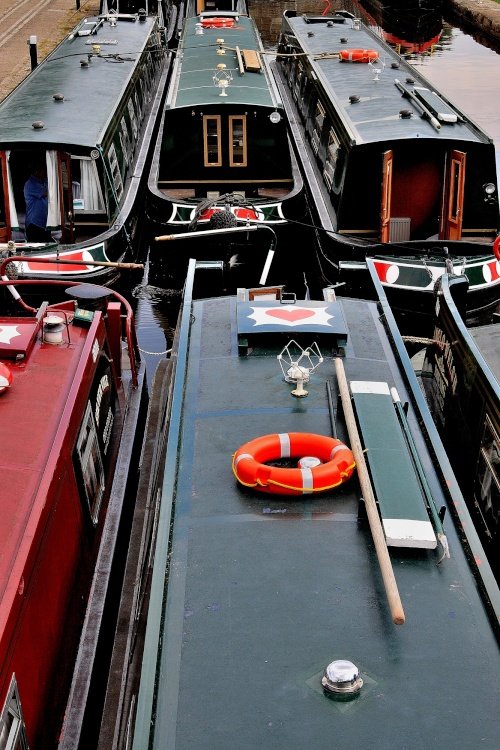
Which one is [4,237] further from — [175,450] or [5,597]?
[5,597]

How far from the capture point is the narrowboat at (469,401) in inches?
277

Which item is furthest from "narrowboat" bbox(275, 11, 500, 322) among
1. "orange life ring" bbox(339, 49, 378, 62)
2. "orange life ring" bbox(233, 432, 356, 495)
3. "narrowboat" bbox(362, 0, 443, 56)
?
"narrowboat" bbox(362, 0, 443, 56)

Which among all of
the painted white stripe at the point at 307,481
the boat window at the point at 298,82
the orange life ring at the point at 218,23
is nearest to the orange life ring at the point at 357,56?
the boat window at the point at 298,82

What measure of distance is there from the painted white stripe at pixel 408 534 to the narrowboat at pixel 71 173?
7.68 m

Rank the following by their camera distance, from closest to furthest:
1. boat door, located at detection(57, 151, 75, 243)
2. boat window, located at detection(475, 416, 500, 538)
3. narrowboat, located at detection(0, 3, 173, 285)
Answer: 1. boat window, located at detection(475, 416, 500, 538)
2. narrowboat, located at detection(0, 3, 173, 285)
3. boat door, located at detection(57, 151, 75, 243)

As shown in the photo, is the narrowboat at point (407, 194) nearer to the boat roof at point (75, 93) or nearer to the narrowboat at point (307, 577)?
the boat roof at point (75, 93)

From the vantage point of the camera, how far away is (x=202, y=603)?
4.73 meters

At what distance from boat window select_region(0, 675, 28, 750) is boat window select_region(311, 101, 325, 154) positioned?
13.2 metres

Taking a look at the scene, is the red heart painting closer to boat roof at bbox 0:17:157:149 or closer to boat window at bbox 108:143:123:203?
boat roof at bbox 0:17:157:149

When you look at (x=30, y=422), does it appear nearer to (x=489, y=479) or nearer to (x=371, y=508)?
(x=371, y=508)

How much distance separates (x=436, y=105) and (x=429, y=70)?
21.2 meters

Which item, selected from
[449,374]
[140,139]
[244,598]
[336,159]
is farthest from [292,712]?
[140,139]

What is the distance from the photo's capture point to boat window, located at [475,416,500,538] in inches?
273

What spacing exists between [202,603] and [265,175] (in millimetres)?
12652
